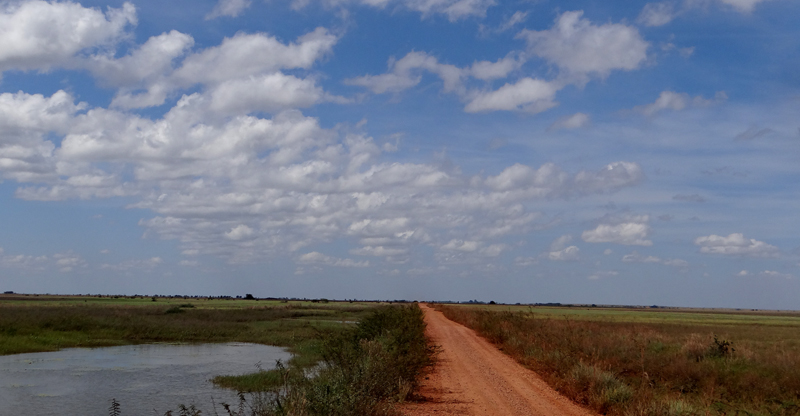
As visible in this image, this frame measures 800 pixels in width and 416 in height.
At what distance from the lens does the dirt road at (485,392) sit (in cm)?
1239

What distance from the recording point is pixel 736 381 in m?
19.2

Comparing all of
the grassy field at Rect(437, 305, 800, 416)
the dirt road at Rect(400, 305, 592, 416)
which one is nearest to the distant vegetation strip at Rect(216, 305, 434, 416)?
the dirt road at Rect(400, 305, 592, 416)

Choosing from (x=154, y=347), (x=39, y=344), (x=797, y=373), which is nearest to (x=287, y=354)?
(x=154, y=347)

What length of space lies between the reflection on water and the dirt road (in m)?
7.46

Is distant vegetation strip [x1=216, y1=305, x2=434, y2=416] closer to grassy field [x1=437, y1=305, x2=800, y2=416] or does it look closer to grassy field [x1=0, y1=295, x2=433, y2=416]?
grassy field [x1=0, y1=295, x2=433, y2=416]

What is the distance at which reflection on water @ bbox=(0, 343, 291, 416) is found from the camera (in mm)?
19141

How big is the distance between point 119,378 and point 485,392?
17.2 meters

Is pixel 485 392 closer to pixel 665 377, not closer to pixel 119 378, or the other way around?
pixel 665 377

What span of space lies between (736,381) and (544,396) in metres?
8.83

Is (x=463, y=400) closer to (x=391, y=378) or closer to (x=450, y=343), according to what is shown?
(x=391, y=378)

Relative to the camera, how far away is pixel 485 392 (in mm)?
14758

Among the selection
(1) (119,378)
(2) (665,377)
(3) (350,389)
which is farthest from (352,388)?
(1) (119,378)

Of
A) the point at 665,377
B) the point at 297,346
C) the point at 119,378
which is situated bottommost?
the point at 119,378

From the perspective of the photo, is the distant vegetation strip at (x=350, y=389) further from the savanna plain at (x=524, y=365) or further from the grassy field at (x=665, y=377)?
the grassy field at (x=665, y=377)
